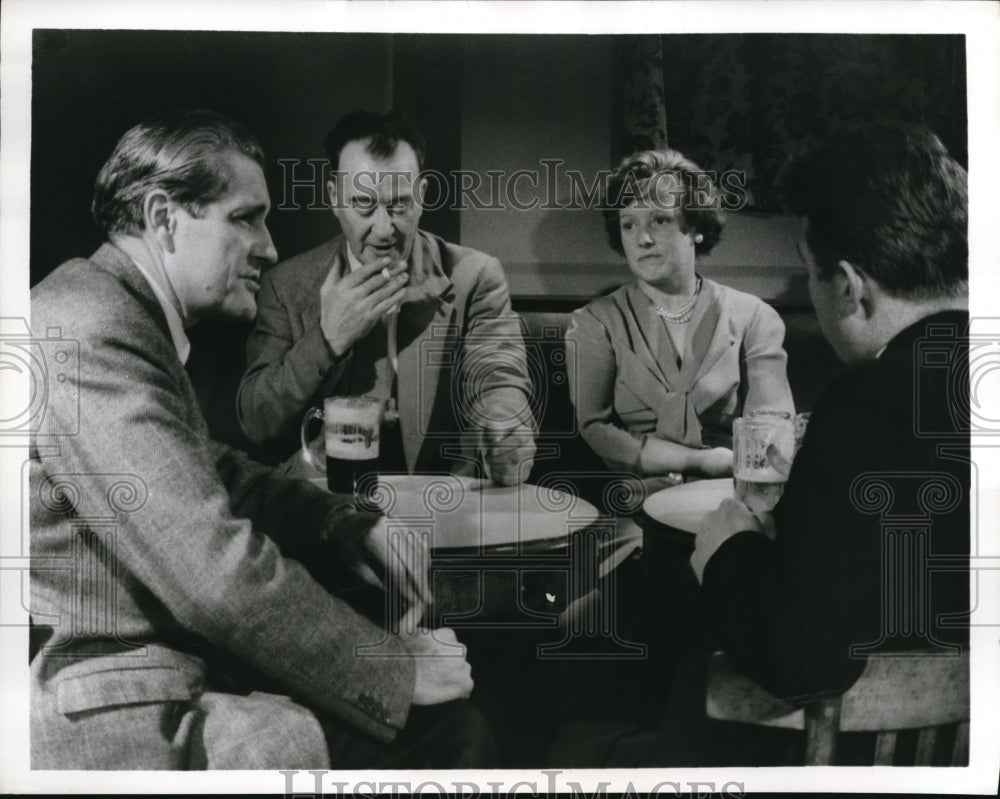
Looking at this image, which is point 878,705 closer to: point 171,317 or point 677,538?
point 677,538

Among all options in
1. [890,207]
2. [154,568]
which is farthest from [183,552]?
[890,207]

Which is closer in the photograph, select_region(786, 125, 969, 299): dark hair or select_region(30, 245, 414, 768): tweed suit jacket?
select_region(30, 245, 414, 768): tweed suit jacket

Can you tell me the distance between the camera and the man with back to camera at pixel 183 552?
2.40 m

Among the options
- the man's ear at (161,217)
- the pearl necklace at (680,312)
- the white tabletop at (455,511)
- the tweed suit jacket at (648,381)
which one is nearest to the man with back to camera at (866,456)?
the tweed suit jacket at (648,381)

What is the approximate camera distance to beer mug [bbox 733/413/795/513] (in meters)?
2.48

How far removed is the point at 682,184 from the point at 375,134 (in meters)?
0.81

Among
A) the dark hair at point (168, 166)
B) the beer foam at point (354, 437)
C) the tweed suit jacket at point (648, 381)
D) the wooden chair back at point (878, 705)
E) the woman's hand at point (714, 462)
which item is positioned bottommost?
the wooden chair back at point (878, 705)

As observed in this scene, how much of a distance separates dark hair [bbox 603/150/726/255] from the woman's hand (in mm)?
522

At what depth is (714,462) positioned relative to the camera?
2477mm

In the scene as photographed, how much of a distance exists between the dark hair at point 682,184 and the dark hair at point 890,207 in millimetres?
210

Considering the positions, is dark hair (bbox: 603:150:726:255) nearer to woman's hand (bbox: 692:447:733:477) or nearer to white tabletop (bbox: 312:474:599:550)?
woman's hand (bbox: 692:447:733:477)

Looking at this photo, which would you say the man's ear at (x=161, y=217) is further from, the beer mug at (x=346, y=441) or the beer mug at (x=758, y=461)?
the beer mug at (x=758, y=461)

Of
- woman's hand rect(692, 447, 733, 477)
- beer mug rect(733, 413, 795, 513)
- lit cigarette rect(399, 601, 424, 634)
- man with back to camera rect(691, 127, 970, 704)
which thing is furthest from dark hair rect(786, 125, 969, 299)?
lit cigarette rect(399, 601, 424, 634)

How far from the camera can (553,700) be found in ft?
8.14
